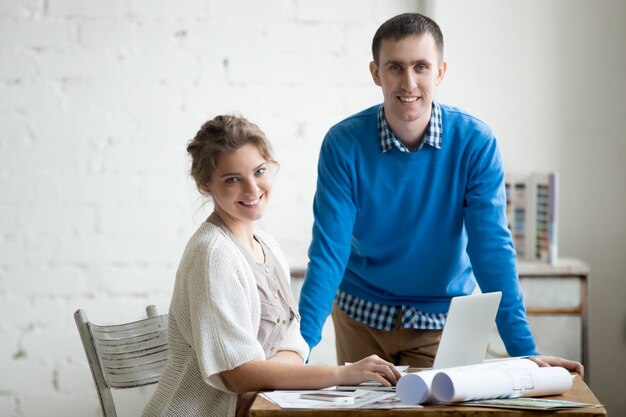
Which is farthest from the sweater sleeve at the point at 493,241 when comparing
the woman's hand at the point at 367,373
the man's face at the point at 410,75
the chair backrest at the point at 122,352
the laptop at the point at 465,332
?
the chair backrest at the point at 122,352

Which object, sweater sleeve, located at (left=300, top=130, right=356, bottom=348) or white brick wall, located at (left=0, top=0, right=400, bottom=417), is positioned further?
white brick wall, located at (left=0, top=0, right=400, bottom=417)

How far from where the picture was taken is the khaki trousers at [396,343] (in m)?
2.03

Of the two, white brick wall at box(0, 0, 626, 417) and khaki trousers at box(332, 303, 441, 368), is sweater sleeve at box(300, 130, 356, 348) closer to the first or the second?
khaki trousers at box(332, 303, 441, 368)

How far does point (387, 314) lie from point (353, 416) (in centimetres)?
75

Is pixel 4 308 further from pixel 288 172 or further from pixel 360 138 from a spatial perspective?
pixel 360 138

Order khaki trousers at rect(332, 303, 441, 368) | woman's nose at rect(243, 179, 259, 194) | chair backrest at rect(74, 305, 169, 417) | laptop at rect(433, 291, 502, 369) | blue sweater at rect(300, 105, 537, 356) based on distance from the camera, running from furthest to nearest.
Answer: khaki trousers at rect(332, 303, 441, 368) < blue sweater at rect(300, 105, 537, 356) < chair backrest at rect(74, 305, 169, 417) < woman's nose at rect(243, 179, 259, 194) < laptop at rect(433, 291, 502, 369)

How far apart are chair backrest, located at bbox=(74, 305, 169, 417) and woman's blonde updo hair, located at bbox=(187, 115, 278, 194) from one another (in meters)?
0.42

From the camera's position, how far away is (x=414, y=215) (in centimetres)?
197

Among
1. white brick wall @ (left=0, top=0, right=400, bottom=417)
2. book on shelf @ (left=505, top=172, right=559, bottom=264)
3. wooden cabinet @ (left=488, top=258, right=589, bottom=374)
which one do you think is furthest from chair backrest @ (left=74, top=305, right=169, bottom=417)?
book on shelf @ (left=505, top=172, right=559, bottom=264)

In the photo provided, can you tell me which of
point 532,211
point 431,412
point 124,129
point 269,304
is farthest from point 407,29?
point 124,129

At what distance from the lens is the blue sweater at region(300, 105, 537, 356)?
190cm

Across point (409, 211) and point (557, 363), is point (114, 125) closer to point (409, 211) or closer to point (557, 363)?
point (409, 211)

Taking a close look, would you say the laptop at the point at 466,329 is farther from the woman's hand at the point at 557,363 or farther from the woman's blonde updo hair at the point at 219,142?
the woman's blonde updo hair at the point at 219,142

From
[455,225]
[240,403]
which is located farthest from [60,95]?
[240,403]
